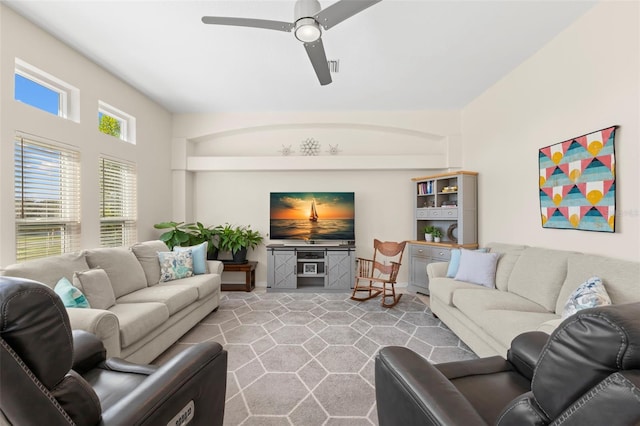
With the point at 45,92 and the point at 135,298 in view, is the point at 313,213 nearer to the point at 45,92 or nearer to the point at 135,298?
the point at 135,298

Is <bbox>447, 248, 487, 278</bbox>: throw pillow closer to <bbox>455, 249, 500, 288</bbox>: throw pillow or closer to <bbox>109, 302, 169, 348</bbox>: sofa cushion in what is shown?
<bbox>455, 249, 500, 288</bbox>: throw pillow

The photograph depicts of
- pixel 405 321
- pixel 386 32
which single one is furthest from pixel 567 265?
pixel 386 32

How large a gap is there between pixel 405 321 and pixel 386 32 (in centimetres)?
306

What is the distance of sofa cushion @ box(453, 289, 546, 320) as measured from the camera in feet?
7.45

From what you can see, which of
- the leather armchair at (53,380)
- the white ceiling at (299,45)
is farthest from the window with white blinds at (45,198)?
the leather armchair at (53,380)

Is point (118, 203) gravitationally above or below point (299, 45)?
below

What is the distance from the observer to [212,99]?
4.02 metres

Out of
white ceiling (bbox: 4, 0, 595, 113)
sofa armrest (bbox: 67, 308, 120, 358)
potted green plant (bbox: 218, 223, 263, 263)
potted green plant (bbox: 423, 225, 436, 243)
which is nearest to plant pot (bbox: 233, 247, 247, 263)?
potted green plant (bbox: 218, 223, 263, 263)

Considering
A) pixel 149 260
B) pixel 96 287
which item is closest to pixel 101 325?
pixel 96 287

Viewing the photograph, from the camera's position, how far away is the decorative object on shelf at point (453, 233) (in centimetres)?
424

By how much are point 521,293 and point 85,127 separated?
483 centimetres

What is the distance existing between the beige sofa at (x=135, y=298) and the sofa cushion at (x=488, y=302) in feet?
8.77

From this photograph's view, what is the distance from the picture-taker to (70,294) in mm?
1950

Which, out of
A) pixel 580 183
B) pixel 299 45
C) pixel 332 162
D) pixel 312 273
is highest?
pixel 299 45
